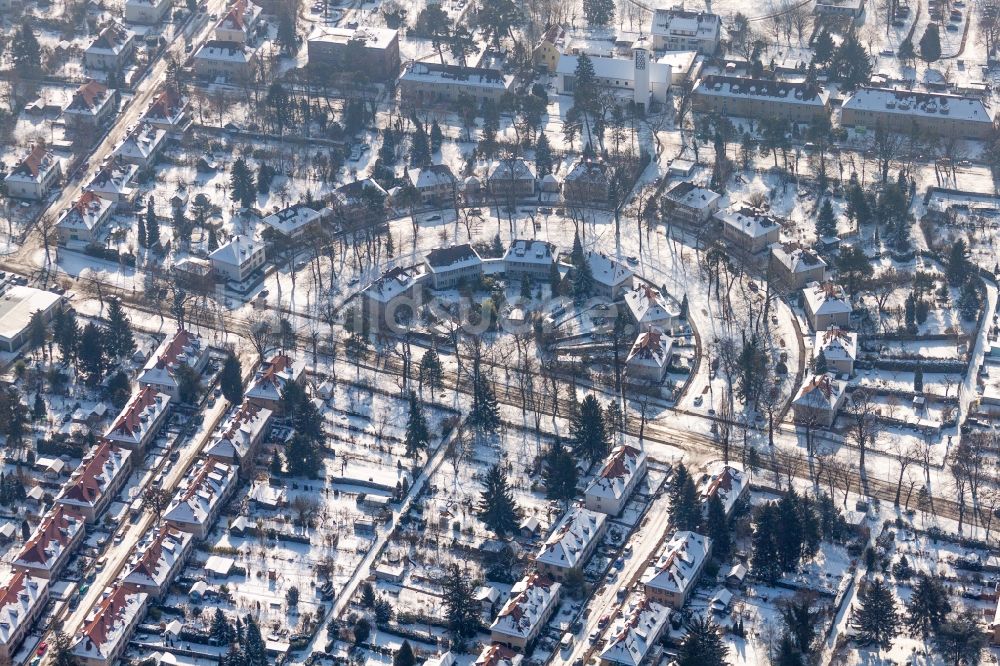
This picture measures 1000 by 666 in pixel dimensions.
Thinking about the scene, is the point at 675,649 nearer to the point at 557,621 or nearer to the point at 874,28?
the point at 557,621

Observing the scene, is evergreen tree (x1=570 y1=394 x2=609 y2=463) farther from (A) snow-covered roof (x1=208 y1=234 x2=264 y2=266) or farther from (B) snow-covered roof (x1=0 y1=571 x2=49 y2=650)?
(B) snow-covered roof (x1=0 y1=571 x2=49 y2=650)

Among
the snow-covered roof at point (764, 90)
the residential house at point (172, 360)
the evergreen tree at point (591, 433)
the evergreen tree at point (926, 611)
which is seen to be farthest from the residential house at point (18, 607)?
the snow-covered roof at point (764, 90)

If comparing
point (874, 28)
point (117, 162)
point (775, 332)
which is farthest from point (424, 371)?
point (874, 28)

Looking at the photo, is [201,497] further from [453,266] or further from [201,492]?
[453,266]

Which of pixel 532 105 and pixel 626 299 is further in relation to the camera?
pixel 532 105

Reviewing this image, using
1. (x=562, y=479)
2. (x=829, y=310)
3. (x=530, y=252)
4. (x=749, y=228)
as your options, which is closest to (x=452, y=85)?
(x=530, y=252)

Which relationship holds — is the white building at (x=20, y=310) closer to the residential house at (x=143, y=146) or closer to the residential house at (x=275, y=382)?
the residential house at (x=275, y=382)
